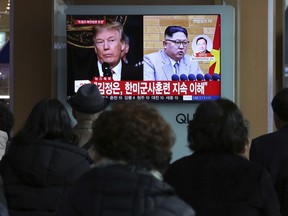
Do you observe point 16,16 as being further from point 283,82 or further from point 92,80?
point 283,82

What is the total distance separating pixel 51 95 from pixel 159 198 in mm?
5895

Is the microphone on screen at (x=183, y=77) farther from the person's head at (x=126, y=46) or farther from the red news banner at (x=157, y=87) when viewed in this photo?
the person's head at (x=126, y=46)

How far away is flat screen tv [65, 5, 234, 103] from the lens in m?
7.41

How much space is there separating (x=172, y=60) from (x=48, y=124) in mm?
3969

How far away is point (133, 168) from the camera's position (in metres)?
2.27

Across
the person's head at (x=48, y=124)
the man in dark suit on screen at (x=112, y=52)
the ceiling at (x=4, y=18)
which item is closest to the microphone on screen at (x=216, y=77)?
the man in dark suit on screen at (x=112, y=52)

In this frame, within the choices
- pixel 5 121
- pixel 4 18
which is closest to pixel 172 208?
pixel 5 121

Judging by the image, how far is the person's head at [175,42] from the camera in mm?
7402

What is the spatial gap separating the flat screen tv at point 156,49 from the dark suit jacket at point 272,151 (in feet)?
10.8

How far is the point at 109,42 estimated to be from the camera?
7.41 m

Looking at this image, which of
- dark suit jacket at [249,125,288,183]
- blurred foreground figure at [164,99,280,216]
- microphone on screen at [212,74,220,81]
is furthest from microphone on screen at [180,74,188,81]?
blurred foreground figure at [164,99,280,216]

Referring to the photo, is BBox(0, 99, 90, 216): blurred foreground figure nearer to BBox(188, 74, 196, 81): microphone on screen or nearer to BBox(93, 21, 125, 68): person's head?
BBox(93, 21, 125, 68): person's head

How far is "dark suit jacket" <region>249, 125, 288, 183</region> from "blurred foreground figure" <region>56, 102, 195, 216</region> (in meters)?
1.82

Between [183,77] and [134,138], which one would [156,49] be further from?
[134,138]
